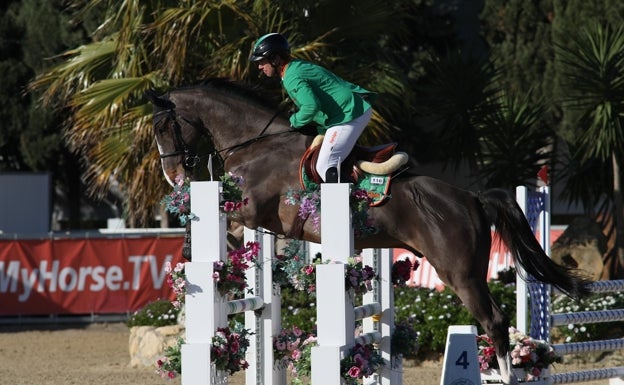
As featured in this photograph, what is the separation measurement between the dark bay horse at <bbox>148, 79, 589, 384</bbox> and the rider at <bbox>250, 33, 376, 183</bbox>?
475 mm

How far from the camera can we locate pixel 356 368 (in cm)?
537

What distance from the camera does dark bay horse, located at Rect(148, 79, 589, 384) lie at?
6.91m

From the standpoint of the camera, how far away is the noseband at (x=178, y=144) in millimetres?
7297

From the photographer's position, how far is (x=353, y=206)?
5.69 m

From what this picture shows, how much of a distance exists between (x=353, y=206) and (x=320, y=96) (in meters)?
1.05

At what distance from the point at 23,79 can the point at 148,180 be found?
543 inches

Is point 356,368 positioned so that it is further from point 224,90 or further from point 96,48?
point 96,48

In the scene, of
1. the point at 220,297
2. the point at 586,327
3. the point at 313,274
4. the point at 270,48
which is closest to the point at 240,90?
the point at 270,48

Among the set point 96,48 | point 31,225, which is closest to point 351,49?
point 96,48

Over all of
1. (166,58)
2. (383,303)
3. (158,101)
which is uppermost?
(166,58)

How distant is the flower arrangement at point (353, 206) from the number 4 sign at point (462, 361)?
0.77 meters

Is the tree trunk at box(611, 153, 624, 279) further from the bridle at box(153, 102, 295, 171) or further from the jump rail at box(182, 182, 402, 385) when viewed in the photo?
the jump rail at box(182, 182, 402, 385)

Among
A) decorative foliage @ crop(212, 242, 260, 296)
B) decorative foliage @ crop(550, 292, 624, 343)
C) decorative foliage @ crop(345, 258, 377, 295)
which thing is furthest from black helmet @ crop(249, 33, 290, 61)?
decorative foliage @ crop(550, 292, 624, 343)

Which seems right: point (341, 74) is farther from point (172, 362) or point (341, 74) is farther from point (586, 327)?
point (172, 362)
